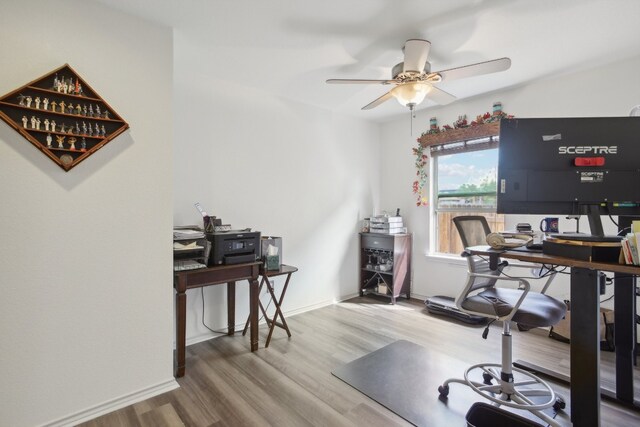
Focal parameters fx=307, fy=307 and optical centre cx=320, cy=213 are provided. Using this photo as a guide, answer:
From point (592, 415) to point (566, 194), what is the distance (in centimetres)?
105

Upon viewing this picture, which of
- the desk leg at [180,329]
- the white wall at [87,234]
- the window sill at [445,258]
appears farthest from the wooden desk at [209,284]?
the window sill at [445,258]

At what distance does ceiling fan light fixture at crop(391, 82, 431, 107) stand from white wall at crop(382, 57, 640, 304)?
1.51 m

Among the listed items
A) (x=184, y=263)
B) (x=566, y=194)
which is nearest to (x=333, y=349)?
(x=184, y=263)

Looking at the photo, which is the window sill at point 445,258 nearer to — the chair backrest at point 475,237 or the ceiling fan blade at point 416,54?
the chair backrest at point 475,237

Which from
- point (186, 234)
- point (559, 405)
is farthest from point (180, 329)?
point (559, 405)

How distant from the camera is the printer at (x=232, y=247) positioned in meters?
2.47

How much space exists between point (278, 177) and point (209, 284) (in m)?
1.49

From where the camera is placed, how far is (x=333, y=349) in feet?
8.79

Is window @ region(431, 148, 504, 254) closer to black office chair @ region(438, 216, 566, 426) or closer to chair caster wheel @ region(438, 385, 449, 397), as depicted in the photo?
black office chair @ region(438, 216, 566, 426)

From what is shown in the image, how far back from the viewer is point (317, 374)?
2.27m

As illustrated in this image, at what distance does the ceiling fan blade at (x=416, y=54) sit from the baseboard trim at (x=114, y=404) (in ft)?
9.19

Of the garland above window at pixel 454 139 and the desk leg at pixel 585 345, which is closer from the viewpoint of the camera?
the desk leg at pixel 585 345

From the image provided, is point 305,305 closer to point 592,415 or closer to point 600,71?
point 592,415

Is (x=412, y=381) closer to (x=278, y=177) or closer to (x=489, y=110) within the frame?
(x=278, y=177)
